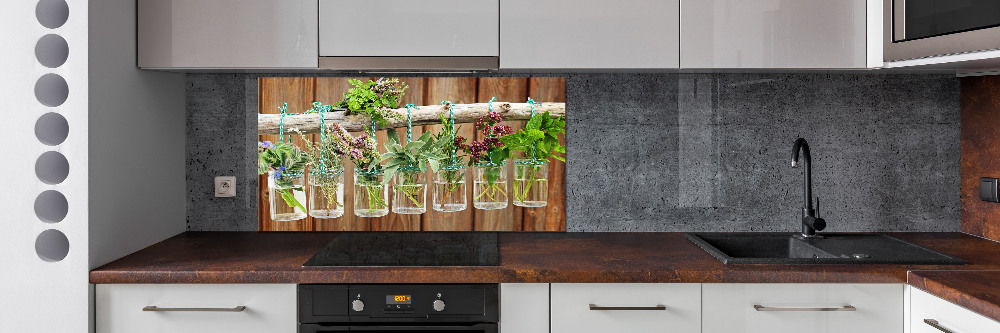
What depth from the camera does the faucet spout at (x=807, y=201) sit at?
6.95 feet

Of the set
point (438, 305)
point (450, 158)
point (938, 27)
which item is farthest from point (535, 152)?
point (938, 27)

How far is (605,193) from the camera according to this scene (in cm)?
240

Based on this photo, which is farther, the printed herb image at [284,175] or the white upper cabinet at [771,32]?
the printed herb image at [284,175]

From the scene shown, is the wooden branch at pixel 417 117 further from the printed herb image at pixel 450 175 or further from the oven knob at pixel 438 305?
the oven knob at pixel 438 305

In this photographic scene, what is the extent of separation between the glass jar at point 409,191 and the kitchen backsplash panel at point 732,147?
1.68 feet

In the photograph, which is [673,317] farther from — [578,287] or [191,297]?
[191,297]
